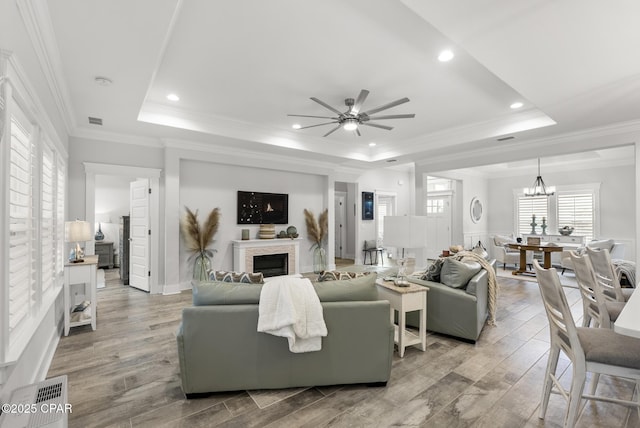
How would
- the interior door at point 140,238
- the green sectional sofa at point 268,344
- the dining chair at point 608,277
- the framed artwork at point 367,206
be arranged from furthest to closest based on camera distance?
the framed artwork at point 367,206
the interior door at point 140,238
the dining chair at point 608,277
the green sectional sofa at point 268,344

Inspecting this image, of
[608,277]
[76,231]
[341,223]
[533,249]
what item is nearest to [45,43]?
[76,231]

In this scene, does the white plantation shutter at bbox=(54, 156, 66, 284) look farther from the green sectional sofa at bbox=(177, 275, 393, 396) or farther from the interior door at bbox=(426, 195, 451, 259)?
the interior door at bbox=(426, 195, 451, 259)

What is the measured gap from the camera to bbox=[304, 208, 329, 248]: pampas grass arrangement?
697 cm

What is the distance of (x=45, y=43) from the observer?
230cm

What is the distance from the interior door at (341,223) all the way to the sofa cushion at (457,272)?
5.86m

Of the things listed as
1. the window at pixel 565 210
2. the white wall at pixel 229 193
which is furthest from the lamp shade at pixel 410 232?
the window at pixel 565 210

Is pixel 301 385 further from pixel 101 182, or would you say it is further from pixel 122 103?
pixel 101 182

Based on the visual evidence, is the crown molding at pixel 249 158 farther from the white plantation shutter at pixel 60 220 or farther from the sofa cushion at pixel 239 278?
the sofa cushion at pixel 239 278

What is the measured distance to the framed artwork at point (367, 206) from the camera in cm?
838

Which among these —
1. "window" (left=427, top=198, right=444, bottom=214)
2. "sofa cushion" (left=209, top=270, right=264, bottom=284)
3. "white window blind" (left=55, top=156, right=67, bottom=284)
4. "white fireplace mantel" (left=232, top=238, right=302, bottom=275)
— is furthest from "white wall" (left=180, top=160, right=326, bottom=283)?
"window" (left=427, top=198, right=444, bottom=214)

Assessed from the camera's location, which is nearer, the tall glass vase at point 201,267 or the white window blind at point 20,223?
the white window blind at point 20,223

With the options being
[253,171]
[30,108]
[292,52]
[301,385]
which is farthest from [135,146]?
[301,385]

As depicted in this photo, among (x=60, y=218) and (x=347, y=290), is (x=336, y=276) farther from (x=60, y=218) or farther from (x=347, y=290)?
(x=60, y=218)

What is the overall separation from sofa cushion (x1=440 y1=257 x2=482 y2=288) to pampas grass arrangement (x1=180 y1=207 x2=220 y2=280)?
153 inches
